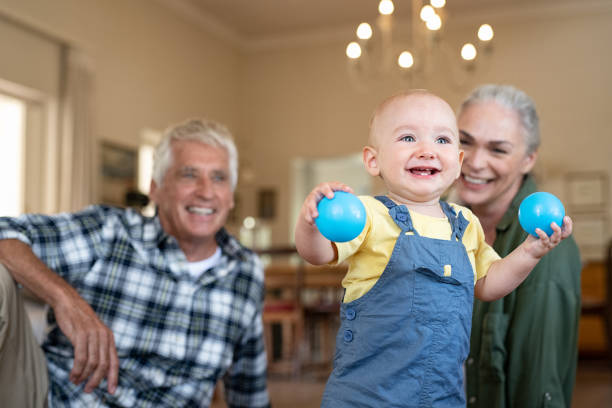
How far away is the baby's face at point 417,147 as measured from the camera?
46.3 inches

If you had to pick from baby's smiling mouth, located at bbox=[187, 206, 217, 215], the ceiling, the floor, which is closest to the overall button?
baby's smiling mouth, located at bbox=[187, 206, 217, 215]

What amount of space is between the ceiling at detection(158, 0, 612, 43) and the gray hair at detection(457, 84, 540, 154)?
6.01 metres

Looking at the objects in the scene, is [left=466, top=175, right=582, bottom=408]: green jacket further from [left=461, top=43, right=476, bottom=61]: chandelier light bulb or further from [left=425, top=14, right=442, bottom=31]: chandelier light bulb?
[left=461, top=43, right=476, bottom=61]: chandelier light bulb

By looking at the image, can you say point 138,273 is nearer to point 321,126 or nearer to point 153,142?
point 153,142

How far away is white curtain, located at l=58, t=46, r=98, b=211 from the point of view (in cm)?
590

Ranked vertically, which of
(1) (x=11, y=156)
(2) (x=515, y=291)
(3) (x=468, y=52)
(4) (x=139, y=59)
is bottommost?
(2) (x=515, y=291)

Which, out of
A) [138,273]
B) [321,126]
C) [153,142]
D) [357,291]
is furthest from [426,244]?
[321,126]

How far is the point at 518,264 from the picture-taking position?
3.90 feet

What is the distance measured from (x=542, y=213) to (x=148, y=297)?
114 cm

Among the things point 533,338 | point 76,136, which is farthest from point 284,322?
point 533,338

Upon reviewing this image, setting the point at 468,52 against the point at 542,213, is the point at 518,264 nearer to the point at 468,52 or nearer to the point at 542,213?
the point at 542,213

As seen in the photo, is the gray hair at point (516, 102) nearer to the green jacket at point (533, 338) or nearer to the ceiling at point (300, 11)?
the green jacket at point (533, 338)

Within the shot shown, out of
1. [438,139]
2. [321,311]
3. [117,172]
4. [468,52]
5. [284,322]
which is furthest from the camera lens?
[117,172]

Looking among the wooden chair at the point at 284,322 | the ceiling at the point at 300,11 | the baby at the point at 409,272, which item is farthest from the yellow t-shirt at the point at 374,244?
the ceiling at the point at 300,11
